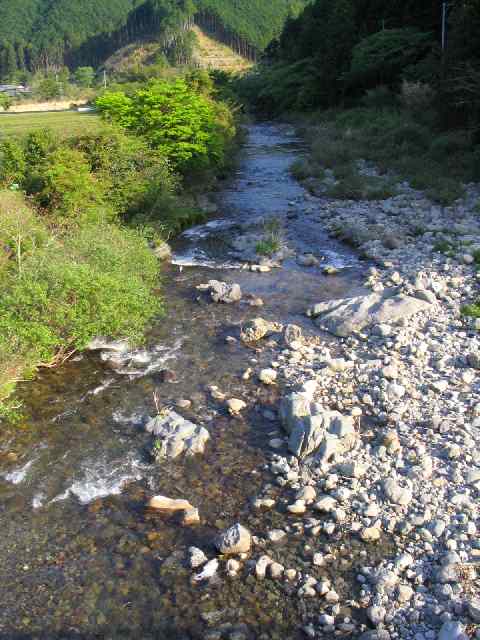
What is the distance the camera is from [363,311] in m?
13.4

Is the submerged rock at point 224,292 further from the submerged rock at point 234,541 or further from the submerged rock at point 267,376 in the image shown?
the submerged rock at point 234,541

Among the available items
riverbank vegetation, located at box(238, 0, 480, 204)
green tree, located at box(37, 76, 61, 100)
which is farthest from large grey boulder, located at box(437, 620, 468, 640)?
green tree, located at box(37, 76, 61, 100)

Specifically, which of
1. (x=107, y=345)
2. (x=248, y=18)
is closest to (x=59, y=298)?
(x=107, y=345)

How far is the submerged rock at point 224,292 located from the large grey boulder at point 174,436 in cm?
575

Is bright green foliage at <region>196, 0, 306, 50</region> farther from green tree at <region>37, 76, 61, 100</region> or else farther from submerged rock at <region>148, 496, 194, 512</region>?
submerged rock at <region>148, 496, 194, 512</region>

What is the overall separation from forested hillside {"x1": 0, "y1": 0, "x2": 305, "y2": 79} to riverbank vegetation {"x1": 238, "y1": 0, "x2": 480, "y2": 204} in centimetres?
8038

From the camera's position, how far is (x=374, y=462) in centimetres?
864

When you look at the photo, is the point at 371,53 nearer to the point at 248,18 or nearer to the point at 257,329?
the point at 257,329

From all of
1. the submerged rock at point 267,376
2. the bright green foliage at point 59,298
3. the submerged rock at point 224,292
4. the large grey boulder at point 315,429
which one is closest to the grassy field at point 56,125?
the bright green foliage at point 59,298

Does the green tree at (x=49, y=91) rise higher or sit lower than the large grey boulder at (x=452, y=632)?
higher

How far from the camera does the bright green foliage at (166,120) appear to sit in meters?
24.1

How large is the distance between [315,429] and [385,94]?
3864 centimetres

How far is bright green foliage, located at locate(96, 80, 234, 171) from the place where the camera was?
24062 millimetres

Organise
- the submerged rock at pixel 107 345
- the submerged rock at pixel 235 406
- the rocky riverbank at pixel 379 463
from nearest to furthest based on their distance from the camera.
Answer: the rocky riverbank at pixel 379 463, the submerged rock at pixel 235 406, the submerged rock at pixel 107 345
